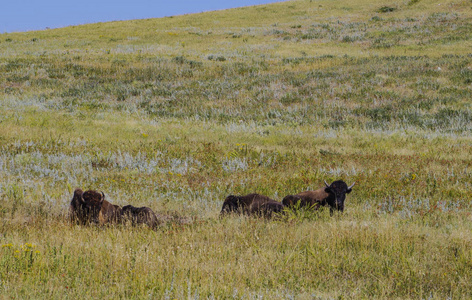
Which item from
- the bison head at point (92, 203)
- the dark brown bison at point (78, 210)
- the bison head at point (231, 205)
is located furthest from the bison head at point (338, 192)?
the dark brown bison at point (78, 210)

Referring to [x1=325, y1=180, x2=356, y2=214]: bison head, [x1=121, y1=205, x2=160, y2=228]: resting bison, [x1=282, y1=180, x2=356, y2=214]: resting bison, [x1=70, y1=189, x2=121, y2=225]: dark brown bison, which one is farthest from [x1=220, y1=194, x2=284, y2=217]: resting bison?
[x1=70, y1=189, x2=121, y2=225]: dark brown bison

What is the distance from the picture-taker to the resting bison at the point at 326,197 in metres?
7.33

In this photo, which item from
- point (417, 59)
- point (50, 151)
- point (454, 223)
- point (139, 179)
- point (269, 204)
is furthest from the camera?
point (417, 59)

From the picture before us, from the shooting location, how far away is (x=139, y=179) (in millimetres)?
9789

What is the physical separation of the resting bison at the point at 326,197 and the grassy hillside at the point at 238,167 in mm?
383

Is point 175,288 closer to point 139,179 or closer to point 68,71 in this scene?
point 139,179

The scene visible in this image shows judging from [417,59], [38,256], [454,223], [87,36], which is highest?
[87,36]

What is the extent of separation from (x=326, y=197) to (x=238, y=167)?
373 centimetres

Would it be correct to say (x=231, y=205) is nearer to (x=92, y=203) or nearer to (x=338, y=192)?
(x=338, y=192)

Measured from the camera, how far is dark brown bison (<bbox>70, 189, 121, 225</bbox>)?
23.3ft

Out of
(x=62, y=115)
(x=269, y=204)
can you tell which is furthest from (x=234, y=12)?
(x=269, y=204)

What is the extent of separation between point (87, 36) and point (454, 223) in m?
47.0

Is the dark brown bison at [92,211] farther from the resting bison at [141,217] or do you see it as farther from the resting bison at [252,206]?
the resting bison at [252,206]

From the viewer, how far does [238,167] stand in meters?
11.0
